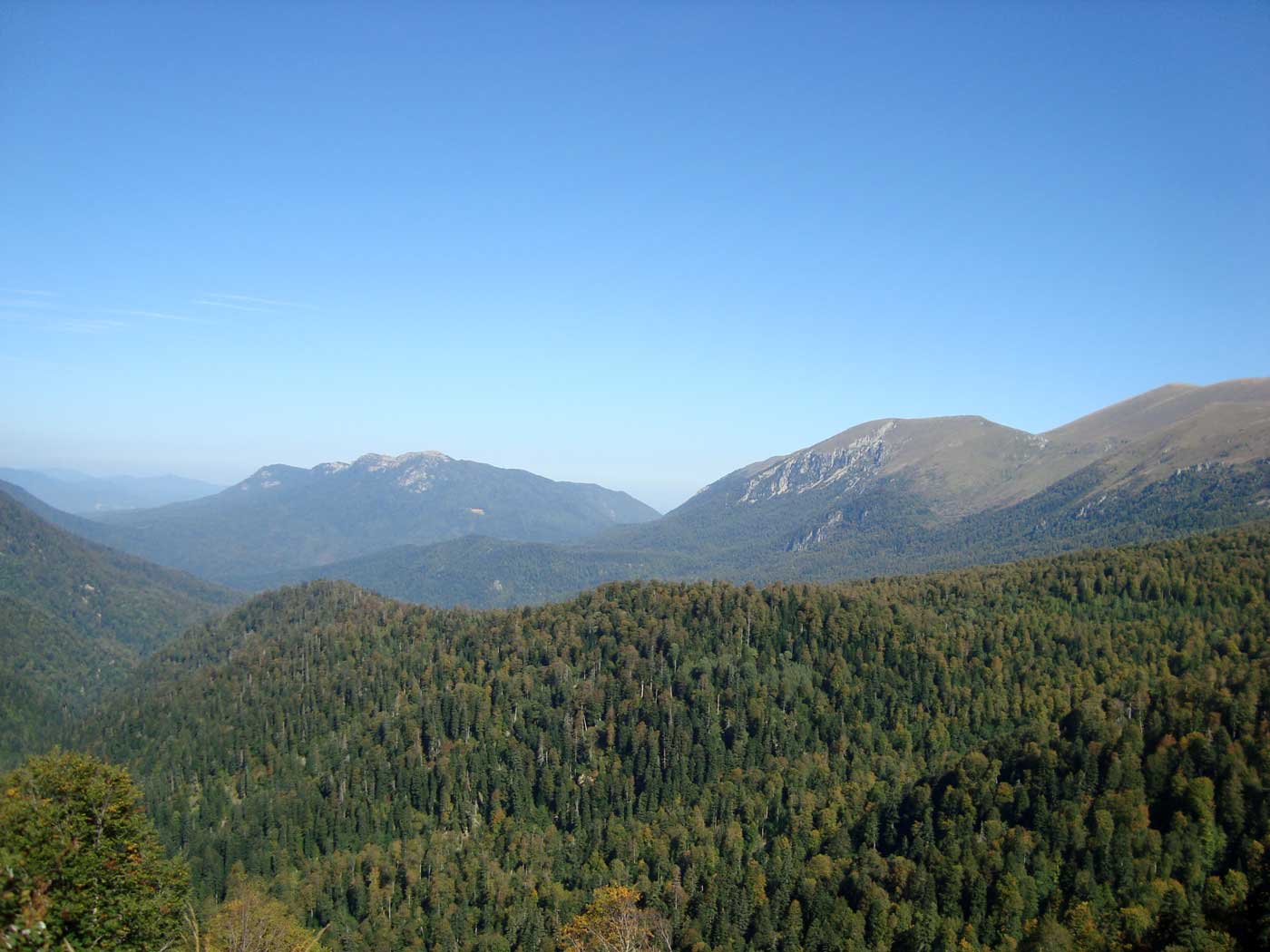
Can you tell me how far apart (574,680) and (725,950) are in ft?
265

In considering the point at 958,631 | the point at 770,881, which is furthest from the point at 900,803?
the point at 958,631

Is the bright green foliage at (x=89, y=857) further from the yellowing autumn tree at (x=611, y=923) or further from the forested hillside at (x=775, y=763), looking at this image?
the forested hillside at (x=775, y=763)

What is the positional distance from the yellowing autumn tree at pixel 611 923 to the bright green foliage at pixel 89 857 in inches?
1309

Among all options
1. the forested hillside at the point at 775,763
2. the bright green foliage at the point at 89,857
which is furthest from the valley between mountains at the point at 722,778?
the forested hillside at the point at 775,763

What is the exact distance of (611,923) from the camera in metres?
72.6

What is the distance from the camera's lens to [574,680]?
158625mm

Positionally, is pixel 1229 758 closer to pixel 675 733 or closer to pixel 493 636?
pixel 675 733

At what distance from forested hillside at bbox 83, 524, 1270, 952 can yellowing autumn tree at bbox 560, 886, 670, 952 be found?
23.1 ft

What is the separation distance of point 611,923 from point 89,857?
46.1 metres

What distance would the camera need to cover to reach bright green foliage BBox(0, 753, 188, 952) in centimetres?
3522

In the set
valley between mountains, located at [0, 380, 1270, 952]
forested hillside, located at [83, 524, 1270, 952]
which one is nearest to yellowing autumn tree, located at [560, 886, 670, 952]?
valley between mountains, located at [0, 380, 1270, 952]

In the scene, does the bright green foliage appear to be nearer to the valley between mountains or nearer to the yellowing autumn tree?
the valley between mountains

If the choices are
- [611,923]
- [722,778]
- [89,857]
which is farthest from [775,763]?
[89,857]

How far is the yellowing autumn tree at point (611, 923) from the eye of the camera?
6825 cm
